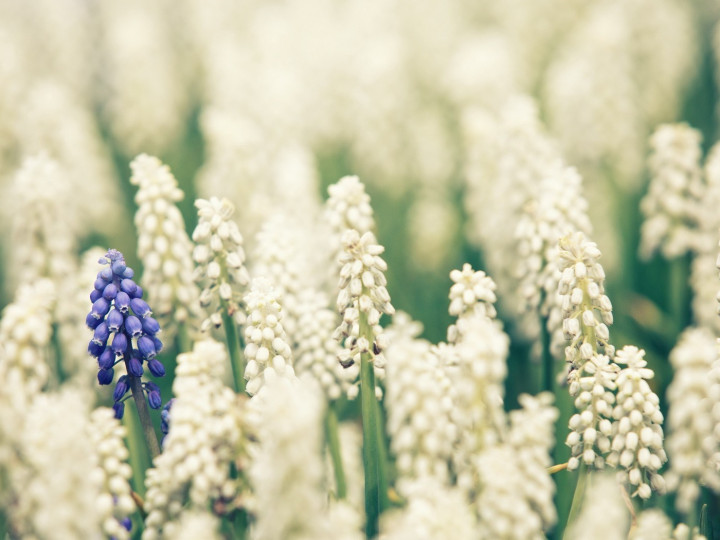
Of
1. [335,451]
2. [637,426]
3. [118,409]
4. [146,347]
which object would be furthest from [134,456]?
[637,426]

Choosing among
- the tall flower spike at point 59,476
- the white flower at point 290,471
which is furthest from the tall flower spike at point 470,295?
the tall flower spike at point 59,476

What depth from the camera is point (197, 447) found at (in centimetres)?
292

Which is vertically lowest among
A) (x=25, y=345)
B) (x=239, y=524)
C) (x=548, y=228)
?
(x=239, y=524)

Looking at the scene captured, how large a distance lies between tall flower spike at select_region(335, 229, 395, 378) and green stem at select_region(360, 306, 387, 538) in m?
0.03

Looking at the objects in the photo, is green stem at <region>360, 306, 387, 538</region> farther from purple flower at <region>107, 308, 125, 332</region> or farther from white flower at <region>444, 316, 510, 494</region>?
purple flower at <region>107, 308, 125, 332</region>

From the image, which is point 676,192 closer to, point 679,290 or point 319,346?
point 679,290

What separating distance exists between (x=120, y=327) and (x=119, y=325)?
0.04 meters

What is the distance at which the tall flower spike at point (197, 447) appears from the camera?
2.90m

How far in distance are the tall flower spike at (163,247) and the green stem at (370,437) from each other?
4.79 ft

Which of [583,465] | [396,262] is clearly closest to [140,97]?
[396,262]

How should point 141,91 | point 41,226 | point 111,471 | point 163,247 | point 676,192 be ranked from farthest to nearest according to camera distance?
point 141,91
point 676,192
point 41,226
point 163,247
point 111,471

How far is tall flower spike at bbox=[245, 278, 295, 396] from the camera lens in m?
3.37

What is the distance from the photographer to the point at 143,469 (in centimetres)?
418

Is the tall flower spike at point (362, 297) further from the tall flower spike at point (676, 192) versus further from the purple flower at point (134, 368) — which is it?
the tall flower spike at point (676, 192)
